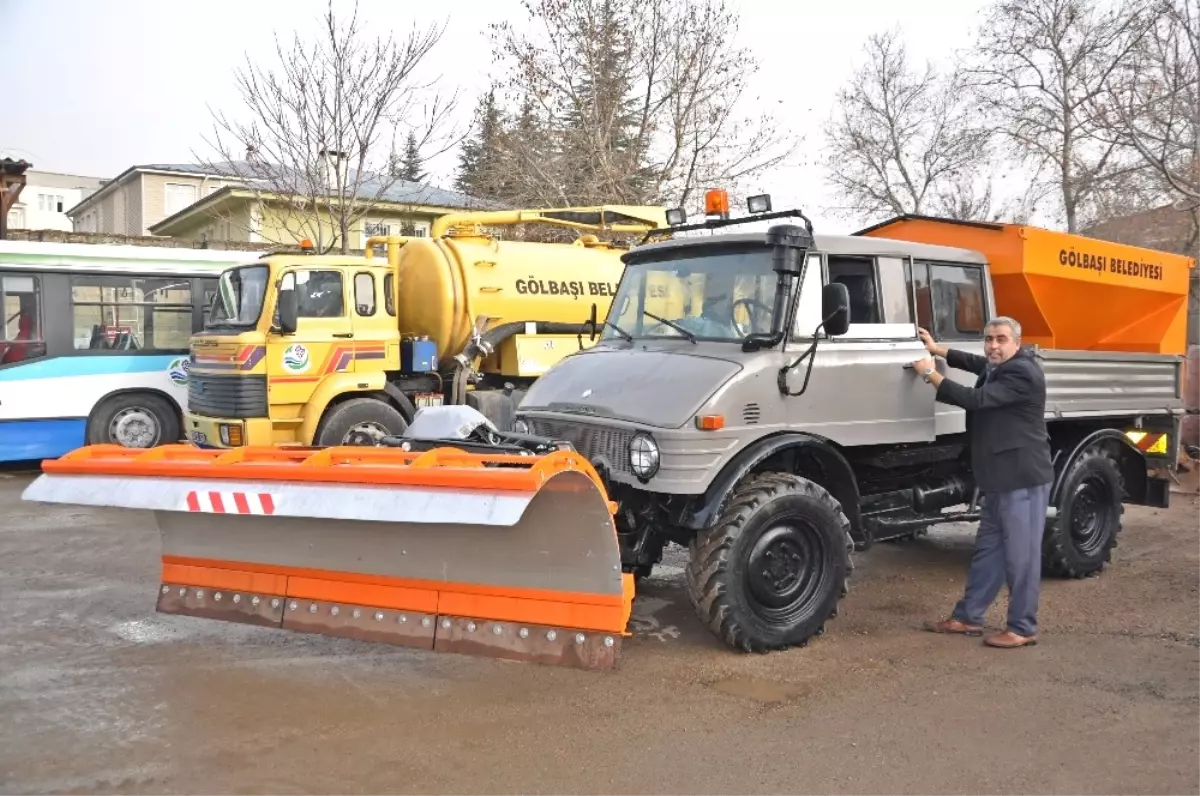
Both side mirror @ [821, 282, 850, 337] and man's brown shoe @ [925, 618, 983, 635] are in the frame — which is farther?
man's brown shoe @ [925, 618, 983, 635]

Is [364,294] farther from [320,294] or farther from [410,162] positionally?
[410,162]

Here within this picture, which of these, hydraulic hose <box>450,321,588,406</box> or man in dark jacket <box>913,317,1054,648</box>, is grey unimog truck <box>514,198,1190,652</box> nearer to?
man in dark jacket <box>913,317,1054,648</box>

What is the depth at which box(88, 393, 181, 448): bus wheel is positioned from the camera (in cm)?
1221

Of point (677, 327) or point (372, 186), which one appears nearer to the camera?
point (677, 327)

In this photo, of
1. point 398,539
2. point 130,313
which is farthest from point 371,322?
point 398,539

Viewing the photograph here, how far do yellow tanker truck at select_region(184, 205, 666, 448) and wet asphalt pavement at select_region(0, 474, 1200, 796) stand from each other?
3.81 metres

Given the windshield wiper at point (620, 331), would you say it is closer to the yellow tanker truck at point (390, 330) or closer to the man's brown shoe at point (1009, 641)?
the man's brown shoe at point (1009, 641)

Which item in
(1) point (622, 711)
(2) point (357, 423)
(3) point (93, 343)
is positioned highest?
(3) point (93, 343)

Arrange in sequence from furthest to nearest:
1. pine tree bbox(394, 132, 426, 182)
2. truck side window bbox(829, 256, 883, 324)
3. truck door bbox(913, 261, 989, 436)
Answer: pine tree bbox(394, 132, 426, 182)
truck door bbox(913, 261, 989, 436)
truck side window bbox(829, 256, 883, 324)

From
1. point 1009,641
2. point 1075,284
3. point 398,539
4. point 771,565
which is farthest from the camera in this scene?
point 1075,284

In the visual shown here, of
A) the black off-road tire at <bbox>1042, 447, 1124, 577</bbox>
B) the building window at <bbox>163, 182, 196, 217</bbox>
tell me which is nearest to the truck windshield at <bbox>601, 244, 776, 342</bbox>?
the black off-road tire at <bbox>1042, 447, 1124, 577</bbox>

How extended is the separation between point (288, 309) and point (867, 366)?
254 inches

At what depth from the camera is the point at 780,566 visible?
5.16m

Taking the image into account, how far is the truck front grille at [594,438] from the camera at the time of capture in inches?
199
